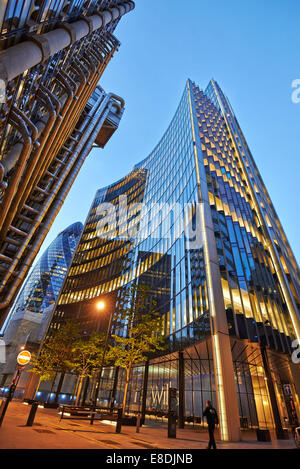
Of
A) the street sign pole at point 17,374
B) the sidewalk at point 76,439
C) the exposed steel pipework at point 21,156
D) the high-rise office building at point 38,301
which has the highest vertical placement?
the high-rise office building at point 38,301

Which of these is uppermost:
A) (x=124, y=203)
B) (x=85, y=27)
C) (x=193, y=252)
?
(x=124, y=203)

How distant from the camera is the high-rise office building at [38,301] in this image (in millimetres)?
48750

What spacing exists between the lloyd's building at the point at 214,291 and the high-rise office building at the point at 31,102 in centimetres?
1380

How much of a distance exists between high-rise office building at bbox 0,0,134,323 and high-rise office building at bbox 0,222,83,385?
136 ft

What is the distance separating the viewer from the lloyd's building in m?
19.1

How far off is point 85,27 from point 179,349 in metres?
25.4

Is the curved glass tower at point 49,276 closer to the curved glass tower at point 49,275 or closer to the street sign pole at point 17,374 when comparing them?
the curved glass tower at point 49,275

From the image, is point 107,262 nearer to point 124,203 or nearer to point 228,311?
point 124,203

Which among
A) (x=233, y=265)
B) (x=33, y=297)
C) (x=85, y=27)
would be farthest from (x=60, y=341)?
(x=33, y=297)

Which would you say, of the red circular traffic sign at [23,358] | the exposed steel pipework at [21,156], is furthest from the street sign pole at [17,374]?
the exposed steel pipework at [21,156]

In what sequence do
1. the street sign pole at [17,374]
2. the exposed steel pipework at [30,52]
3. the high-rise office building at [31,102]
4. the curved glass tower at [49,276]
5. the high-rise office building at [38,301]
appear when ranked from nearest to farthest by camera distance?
Answer: the exposed steel pipework at [30,52] → the high-rise office building at [31,102] → the street sign pole at [17,374] → the high-rise office building at [38,301] → the curved glass tower at [49,276]

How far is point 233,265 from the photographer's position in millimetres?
22156

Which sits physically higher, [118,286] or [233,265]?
[118,286]
